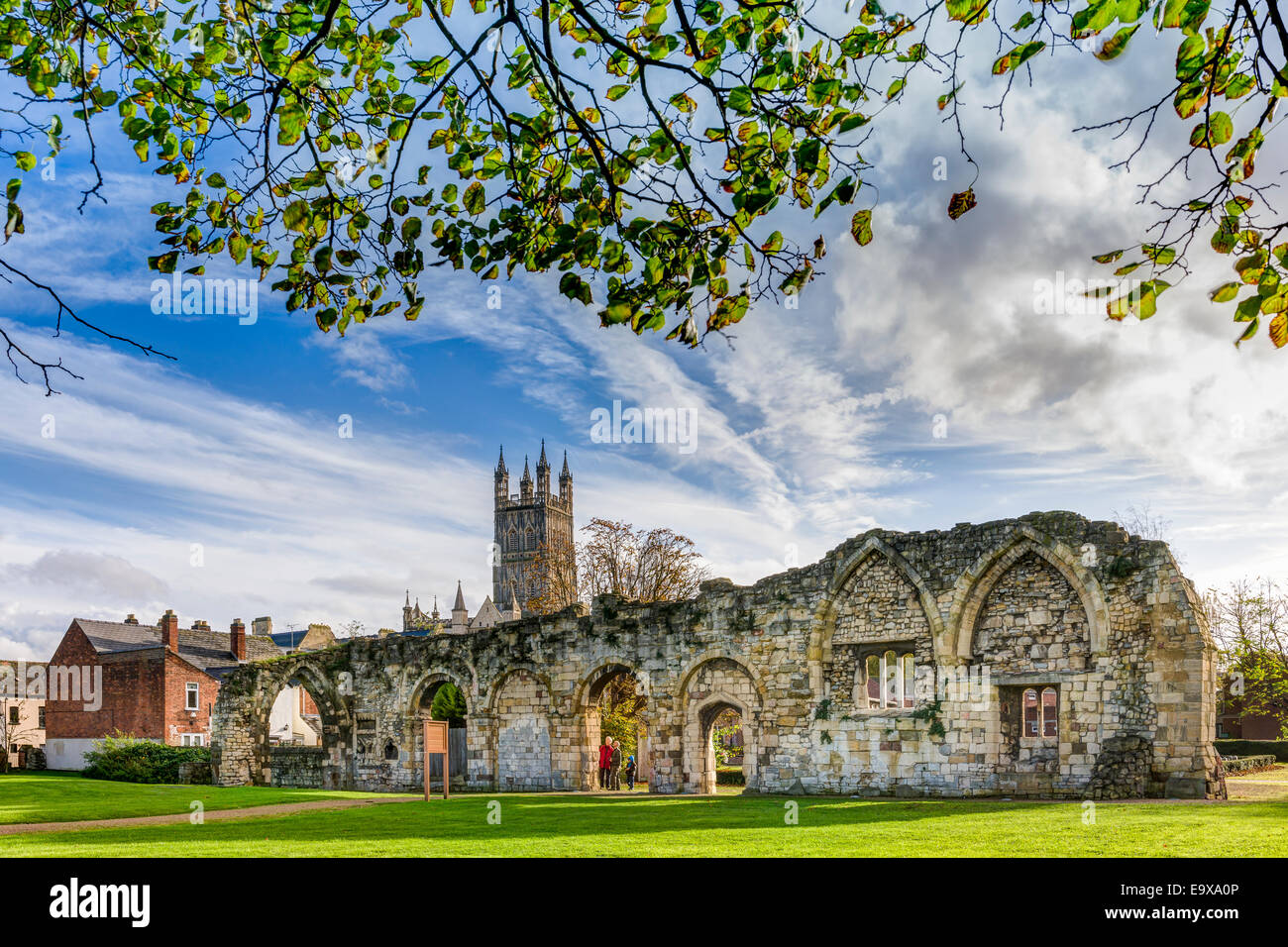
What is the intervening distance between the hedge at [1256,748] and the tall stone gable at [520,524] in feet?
262

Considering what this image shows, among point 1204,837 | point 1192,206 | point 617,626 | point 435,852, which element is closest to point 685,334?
point 1192,206

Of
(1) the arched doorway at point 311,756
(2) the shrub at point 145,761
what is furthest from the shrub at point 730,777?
(2) the shrub at point 145,761

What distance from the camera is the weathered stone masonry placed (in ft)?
64.4

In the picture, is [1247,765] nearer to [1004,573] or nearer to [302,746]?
[1004,573]

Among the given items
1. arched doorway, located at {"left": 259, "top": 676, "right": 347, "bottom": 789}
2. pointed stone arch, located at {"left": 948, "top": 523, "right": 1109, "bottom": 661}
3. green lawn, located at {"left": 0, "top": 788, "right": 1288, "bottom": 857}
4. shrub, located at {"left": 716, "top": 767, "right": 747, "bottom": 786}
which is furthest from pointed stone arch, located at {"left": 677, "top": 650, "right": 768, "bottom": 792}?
arched doorway, located at {"left": 259, "top": 676, "right": 347, "bottom": 789}

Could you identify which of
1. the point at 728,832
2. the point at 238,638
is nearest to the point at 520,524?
the point at 238,638

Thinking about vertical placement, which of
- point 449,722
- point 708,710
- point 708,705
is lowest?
point 449,722

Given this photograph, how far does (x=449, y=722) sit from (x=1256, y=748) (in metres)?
31.5

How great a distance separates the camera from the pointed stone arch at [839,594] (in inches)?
897

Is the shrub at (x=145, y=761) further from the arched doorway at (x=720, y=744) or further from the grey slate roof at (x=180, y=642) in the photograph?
the arched doorway at (x=720, y=744)

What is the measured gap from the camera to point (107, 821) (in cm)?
1948

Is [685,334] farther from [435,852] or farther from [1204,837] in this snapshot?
[1204,837]

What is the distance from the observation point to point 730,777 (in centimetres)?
3362

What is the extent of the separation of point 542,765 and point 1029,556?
14.4 metres
